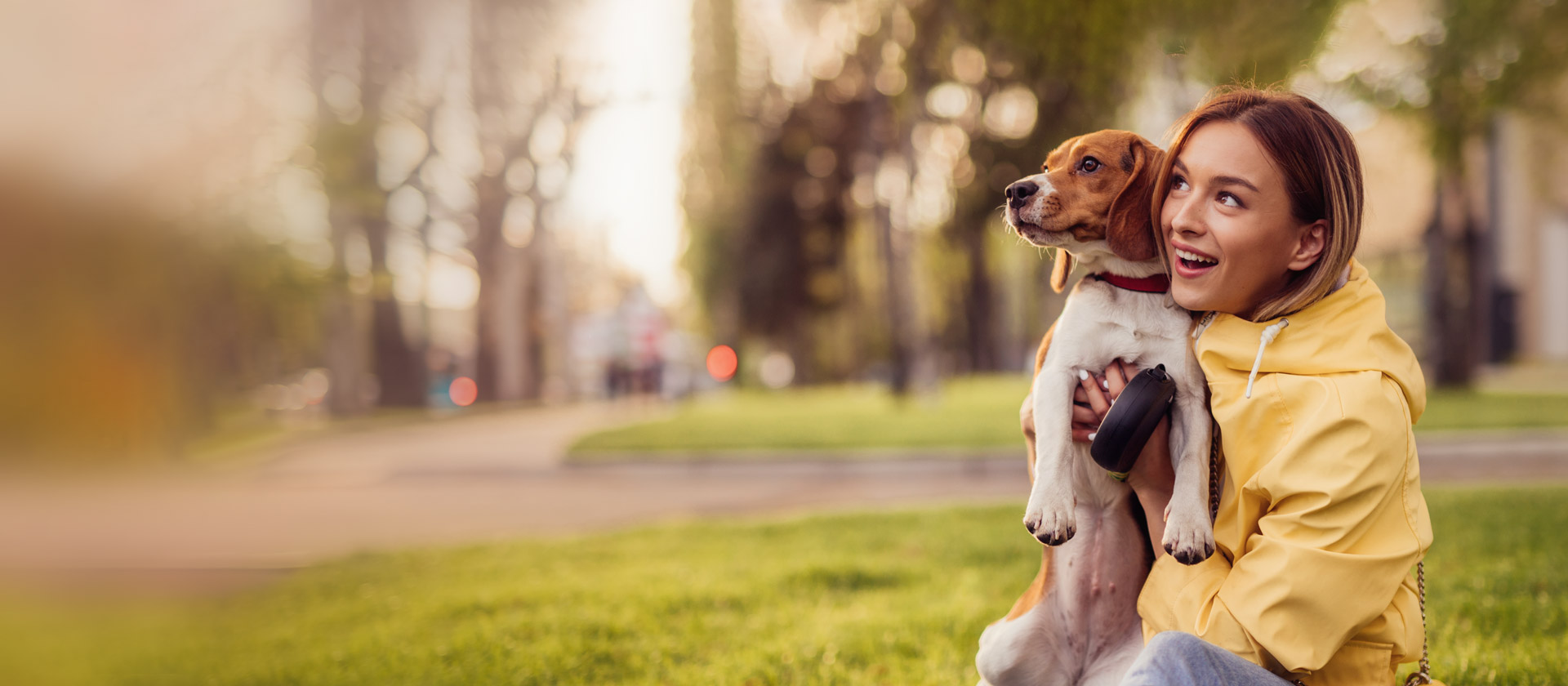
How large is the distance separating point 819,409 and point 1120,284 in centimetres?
1577

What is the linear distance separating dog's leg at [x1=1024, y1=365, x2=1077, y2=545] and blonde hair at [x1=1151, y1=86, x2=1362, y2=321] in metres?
0.40

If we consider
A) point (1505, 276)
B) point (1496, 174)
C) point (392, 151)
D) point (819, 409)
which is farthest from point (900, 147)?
point (1505, 276)

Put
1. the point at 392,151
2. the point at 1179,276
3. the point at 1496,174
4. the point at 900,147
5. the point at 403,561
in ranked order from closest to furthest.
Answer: the point at 1179,276, the point at 403,561, the point at 900,147, the point at 392,151, the point at 1496,174

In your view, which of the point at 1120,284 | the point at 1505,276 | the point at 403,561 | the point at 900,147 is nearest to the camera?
the point at 1120,284

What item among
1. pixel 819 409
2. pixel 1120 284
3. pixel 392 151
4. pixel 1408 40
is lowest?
pixel 819 409

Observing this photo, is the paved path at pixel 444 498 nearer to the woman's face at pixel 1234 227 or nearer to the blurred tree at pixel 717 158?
the woman's face at pixel 1234 227

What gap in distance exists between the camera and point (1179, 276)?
5.78 feet

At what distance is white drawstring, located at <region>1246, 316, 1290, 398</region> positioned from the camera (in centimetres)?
161

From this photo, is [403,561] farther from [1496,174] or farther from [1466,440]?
[1496,174]

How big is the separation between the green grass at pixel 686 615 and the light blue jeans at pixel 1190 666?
76.6 inches

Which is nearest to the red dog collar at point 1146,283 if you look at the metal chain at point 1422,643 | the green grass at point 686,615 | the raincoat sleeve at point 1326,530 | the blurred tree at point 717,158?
the raincoat sleeve at point 1326,530

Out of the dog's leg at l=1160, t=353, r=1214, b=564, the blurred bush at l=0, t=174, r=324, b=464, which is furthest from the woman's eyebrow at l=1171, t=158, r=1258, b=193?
the blurred bush at l=0, t=174, r=324, b=464

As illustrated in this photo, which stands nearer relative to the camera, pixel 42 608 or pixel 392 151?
pixel 42 608

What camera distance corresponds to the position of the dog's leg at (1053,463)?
181 cm
